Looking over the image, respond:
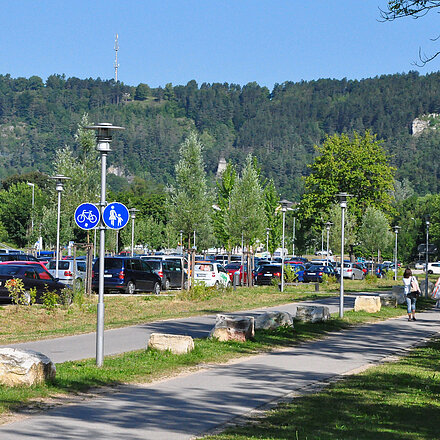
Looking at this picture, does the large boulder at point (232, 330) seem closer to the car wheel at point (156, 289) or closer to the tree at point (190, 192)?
the car wheel at point (156, 289)

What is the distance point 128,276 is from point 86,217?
21073mm

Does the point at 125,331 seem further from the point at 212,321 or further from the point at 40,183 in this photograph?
the point at 40,183

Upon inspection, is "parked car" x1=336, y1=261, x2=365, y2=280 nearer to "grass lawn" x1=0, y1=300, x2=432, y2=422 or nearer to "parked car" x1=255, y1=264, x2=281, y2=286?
"parked car" x1=255, y1=264, x2=281, y2=286

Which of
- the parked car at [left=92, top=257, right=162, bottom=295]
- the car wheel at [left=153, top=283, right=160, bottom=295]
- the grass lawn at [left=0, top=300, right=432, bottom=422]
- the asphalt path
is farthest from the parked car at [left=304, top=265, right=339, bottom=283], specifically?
the grass lawn at [left=0, top=300, right=432, bottom=422]

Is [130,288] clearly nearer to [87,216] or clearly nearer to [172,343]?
[172,343]

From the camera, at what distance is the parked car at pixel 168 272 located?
38.8 m

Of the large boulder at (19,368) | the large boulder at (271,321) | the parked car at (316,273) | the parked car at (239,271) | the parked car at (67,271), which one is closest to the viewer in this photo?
the large boulder at (19,368)

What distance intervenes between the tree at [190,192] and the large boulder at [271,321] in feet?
95.4

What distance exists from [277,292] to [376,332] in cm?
1794

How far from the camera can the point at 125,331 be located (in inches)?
773

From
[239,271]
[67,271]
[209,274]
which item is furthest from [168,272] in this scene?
[239,271]

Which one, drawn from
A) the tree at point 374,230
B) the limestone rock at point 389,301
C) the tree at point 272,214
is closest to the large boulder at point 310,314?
the limestone rock at point 389,301

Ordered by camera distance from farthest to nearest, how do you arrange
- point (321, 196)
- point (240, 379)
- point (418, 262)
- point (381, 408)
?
point (418, 262), point (321, 196), point (240, 379), point (381, 408)

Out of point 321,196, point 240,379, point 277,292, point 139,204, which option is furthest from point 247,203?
point 139,204
